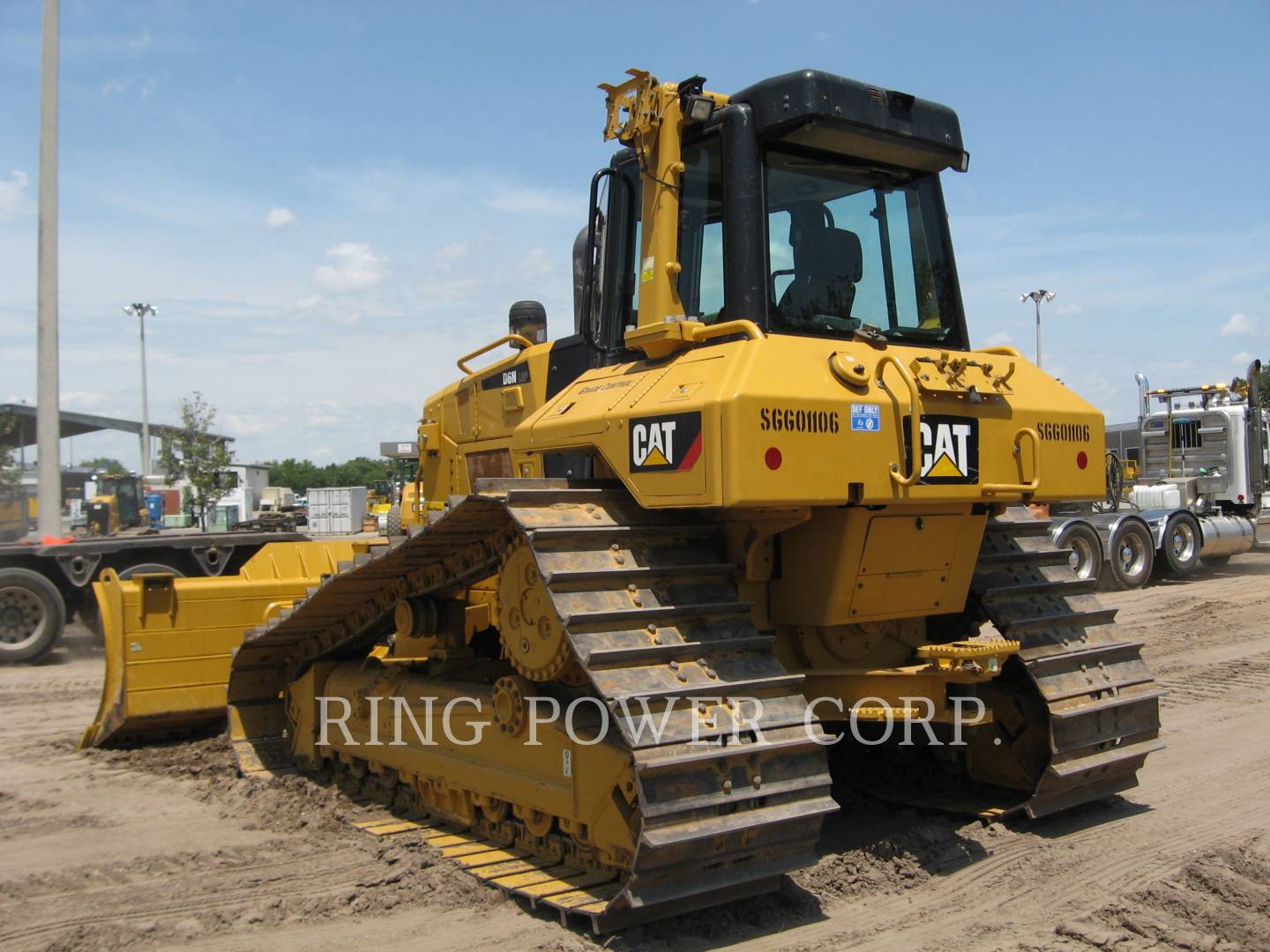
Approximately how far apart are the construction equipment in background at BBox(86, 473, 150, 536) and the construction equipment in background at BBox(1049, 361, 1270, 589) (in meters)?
22.2

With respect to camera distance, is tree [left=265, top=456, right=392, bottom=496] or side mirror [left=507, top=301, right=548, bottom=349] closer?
side mirror [left=507, top=301, right=548, bottom=349]

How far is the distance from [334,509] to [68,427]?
33.3ft

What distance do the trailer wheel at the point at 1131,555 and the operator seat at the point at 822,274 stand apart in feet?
43.4

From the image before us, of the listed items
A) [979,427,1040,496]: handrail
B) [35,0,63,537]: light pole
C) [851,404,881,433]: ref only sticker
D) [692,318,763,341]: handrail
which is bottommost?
[979,427,1040,496]: handrail

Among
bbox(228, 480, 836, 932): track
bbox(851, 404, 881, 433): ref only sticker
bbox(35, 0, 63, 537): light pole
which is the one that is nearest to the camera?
bbox(228, 480, 836, 932): track

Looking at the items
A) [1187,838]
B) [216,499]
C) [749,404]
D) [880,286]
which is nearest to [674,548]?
[749,404]

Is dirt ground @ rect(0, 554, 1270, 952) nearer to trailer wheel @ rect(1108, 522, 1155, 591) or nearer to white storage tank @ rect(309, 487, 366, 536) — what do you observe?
trailer wheel @ rect(1108, 522, 1155, 591)

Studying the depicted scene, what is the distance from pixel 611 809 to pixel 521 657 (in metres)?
0.76

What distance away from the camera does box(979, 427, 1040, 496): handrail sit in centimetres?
499

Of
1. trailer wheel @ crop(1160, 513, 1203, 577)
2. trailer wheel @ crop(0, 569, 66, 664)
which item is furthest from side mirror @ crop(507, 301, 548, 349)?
trailer wheel @ crop(1160, 513, 1203, 577)

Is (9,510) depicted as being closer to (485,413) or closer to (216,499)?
(485,413)

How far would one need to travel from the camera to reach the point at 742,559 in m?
5.01

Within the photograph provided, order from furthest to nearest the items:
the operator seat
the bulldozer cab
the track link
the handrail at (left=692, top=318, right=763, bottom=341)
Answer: the track link, the operator seat, the bulldozer cab, the handrail at (left=692, top=318, right=763, bottom=341)

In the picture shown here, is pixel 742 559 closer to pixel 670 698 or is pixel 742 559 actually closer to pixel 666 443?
pixel 666 443
